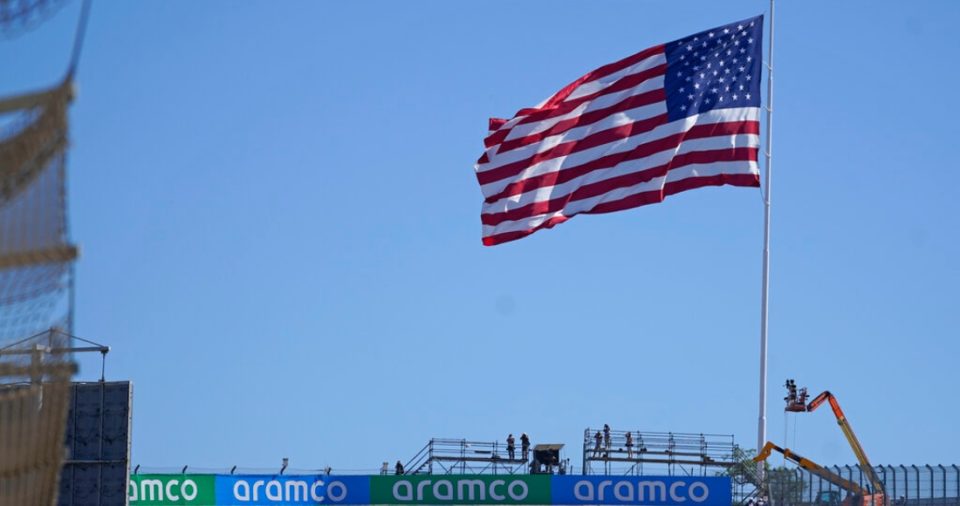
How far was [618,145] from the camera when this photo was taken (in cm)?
3212

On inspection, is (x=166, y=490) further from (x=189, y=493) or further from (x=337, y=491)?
(x=337, y=491)

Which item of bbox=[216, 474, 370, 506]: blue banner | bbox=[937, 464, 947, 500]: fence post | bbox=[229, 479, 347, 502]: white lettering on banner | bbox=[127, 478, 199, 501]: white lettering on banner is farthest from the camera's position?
bbox=[229, 479, 347, 502]: white lettering on banner

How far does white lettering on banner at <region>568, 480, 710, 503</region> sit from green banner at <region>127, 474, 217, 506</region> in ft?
31.8

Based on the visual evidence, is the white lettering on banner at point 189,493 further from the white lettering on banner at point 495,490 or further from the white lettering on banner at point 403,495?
the white lettering on banner at point 495,490

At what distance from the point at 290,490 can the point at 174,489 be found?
3.21 metres

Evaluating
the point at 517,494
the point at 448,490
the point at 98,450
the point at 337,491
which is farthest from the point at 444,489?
the point at 98,450

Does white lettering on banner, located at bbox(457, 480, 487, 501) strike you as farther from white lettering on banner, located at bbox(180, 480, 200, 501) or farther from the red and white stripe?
the red and white stripe

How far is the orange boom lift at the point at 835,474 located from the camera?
37844 mm

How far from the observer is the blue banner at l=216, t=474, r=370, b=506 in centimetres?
4456

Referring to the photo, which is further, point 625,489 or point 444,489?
point 444,489

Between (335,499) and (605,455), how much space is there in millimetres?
14630

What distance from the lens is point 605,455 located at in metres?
58.4

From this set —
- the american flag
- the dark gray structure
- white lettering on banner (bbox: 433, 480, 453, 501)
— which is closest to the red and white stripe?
the american flag

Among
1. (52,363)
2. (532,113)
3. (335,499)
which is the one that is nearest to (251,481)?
(335,499)
